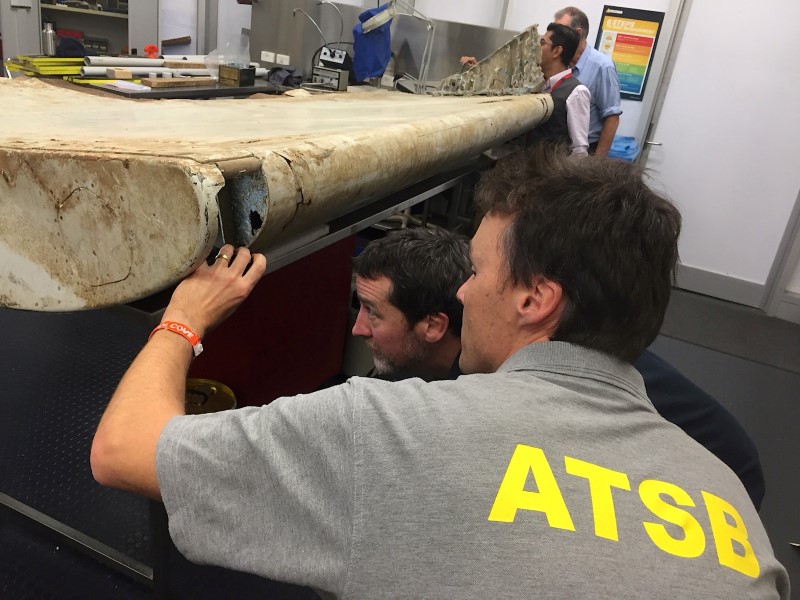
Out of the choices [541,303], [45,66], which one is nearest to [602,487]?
[541,303]

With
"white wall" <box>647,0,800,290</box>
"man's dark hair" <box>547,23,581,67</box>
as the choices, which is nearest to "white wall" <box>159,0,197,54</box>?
"man's dark hair" <box>547,23,581,67</box>

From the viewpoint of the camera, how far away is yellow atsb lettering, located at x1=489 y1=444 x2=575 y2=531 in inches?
21.6

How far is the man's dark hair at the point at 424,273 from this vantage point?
1317mm

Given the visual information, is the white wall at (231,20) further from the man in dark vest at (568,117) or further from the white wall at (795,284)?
the white wall at (795,284)

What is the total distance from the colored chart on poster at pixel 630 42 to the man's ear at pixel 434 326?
299cm

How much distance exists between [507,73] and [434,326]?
61.9 inches

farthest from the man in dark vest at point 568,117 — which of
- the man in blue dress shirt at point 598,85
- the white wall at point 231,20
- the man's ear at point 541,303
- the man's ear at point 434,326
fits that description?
the white wall at point 231,20

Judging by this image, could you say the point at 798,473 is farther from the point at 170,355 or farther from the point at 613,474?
the point at 170,355

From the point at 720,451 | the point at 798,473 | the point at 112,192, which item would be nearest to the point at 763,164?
the point at 798,473

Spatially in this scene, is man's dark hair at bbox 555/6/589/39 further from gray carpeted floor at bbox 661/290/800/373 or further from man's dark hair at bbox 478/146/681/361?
man's dark hair at bbox 478/146/681/361

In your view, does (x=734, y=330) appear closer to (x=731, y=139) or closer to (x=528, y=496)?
(x=731, y=139)

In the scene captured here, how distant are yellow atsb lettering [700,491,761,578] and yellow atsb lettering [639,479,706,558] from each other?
2 cm

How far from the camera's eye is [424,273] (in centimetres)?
132

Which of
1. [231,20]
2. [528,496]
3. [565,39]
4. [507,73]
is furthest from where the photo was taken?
[231,20]
